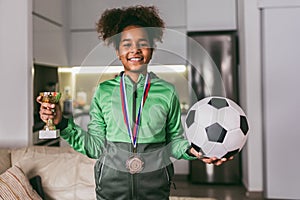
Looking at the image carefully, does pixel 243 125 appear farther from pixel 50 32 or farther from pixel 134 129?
pixel 50 32

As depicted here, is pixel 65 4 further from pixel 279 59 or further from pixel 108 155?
pixel 108 155

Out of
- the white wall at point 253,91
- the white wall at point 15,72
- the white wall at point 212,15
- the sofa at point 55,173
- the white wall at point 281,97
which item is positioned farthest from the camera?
the white wall at point 212,15

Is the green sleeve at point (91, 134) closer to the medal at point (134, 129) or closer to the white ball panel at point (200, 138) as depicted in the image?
the medal at point (134, 129)

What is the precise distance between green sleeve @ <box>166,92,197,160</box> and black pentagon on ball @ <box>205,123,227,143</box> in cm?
8

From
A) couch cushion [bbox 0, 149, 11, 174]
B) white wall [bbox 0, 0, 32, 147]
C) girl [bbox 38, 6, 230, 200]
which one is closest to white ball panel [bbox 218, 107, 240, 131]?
girl [bbox 38, 6, 230, 200]

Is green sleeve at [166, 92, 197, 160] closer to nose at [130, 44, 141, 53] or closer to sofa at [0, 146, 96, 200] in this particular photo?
nose at [130, 44, 141, 53]

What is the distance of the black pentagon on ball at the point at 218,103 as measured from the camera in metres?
1.18

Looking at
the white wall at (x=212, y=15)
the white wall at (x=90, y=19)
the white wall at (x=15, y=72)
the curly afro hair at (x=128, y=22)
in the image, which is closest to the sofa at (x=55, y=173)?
the white wall at (x=15, y=72)

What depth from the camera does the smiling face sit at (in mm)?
1167

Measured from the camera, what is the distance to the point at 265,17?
12.0 feet

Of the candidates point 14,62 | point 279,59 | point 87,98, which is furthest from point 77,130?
point 87,98

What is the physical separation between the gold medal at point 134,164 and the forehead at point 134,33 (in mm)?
370

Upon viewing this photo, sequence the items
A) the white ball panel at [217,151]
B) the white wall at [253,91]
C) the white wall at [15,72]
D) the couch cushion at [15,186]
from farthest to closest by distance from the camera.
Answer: the white wall at [253,91], the white wall at [15,72], the couch cushion at [15,186], the white ball panel at [217,151]

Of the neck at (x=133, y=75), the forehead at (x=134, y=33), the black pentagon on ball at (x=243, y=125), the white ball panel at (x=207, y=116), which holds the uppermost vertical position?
the forehead at (x=134, y=33)
